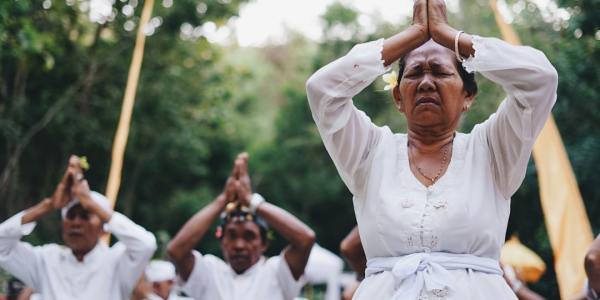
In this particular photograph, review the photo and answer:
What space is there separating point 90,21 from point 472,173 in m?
13.5

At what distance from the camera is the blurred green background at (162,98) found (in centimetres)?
1305

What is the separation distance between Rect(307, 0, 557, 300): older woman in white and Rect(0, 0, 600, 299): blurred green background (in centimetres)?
579

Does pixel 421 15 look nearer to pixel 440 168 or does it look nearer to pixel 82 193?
pixel 440 168

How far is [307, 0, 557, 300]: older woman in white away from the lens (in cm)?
339

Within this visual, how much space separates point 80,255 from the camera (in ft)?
22.4

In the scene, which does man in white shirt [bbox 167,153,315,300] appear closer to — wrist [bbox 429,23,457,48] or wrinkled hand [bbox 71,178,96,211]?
wrinkled hand [bbox 71,178,96,211]

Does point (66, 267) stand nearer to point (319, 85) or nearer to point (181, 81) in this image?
point (319, 85)

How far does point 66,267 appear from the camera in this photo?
6.76 meters

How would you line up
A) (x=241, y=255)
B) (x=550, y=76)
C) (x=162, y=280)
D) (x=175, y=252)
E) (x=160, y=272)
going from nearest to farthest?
1. (x=550, y=76)
2. (x=175, y=252)
3. (x=241, y=255)
4. (x=162, y=280)
5. (x=160, y=272)

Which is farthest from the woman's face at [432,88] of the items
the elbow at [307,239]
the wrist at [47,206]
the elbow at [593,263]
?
the wrist at [47,206]

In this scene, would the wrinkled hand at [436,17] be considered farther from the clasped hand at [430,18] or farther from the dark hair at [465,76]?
the dark hair at [465,76]

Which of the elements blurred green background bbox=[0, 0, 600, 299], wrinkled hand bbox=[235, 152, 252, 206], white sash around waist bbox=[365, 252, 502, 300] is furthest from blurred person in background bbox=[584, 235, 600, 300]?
blurred green background bbox=[0, 0, 600, 299]

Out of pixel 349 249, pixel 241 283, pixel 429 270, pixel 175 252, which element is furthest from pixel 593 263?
pixel 175 252

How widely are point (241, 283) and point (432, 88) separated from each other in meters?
3.42
